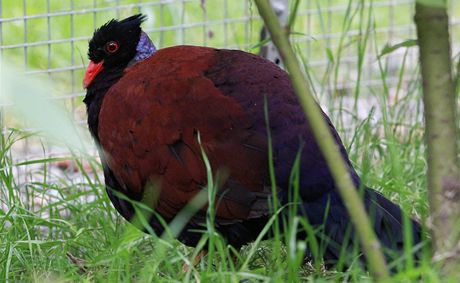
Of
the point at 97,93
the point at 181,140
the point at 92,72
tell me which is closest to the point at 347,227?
the point at 181,140

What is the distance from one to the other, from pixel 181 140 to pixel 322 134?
0.94 m

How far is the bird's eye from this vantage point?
323 centimetres

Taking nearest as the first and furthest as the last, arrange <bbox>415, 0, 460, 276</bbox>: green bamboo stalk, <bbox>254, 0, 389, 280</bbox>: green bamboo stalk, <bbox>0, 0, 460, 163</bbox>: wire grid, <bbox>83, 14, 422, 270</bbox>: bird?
<bbox>254, 0, 389, 280</bbox>: green bamboo stalk → <bbox>415, 0, 460, 276</bbox>: green bamboo stalk → <bbox>83, 14, 422, 270</bbox>: bird → <bbox>0, 0, 460, 163</bbox>: wire grid

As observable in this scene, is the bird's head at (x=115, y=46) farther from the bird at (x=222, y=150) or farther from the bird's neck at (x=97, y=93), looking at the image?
the bird at (x=222, y=150)

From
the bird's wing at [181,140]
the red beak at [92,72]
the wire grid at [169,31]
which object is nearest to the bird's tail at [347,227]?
the bird's wing at [181,140]

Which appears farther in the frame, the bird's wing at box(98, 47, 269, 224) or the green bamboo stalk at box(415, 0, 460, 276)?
the bird's wing at box(98, 47, 269, 224)

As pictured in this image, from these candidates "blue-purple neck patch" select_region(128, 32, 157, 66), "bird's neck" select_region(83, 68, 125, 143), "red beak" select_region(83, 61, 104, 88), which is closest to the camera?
"bird's neck" select_region(83, 68, 125, 143)

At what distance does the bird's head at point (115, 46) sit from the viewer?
3.23 m

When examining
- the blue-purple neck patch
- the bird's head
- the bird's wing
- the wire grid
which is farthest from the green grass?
the blue-purple neck patch

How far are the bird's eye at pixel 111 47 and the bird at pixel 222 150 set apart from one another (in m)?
0.44

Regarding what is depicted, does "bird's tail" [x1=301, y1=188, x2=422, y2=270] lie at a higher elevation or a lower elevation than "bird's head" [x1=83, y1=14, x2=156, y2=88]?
lower

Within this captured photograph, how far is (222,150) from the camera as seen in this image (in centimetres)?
247

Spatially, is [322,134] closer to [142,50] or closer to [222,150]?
[222,150]

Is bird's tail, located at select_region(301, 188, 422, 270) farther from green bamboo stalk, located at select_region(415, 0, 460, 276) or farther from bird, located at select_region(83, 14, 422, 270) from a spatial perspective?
green bamboo stalk, located at select_region(415, 0, 460, 276)
